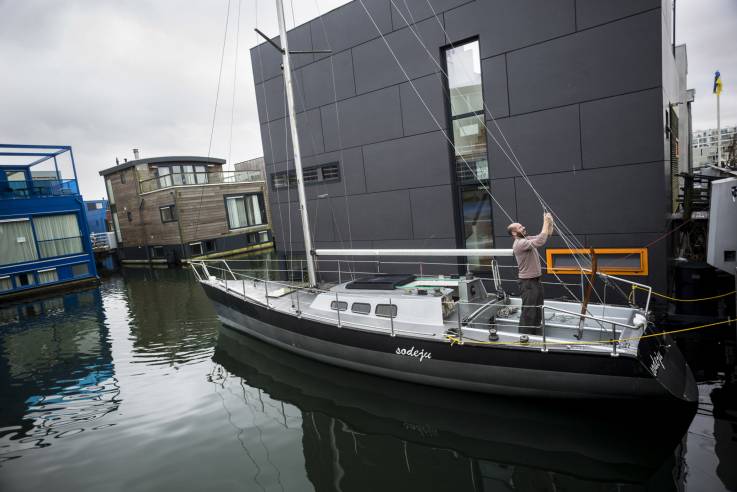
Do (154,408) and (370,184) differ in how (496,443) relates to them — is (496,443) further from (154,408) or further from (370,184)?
(370,184)

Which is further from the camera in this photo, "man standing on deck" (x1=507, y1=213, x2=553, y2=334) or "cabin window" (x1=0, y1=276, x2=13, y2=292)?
"cabin window" (x1=0, y1=276, x2=13, y2=292)

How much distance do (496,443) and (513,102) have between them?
7.84m

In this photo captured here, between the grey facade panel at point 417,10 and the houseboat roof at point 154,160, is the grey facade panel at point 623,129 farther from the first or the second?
the houseboat roof at point 154,160

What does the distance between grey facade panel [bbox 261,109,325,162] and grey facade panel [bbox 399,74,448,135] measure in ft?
10.7

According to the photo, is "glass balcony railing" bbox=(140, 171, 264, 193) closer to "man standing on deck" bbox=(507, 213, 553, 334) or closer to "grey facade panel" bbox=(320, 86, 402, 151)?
"grey facade panel" bbox=(320, 86, 402, 151)

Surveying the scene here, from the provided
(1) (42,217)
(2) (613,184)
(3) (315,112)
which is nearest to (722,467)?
(2) (613,184)

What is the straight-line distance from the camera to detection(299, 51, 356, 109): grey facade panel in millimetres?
12422

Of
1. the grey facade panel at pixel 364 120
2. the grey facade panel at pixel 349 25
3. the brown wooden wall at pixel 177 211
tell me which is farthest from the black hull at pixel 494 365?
the brown wooden wall at pixel 177 211

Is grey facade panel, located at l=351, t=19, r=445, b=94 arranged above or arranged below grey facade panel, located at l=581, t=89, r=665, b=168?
above

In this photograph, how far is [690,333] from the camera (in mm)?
8664

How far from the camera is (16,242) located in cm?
1994

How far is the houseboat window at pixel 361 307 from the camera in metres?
8.26

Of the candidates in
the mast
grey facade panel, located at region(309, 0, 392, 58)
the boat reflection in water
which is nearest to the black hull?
the boat reflection in water

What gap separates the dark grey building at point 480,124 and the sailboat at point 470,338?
2.46m
